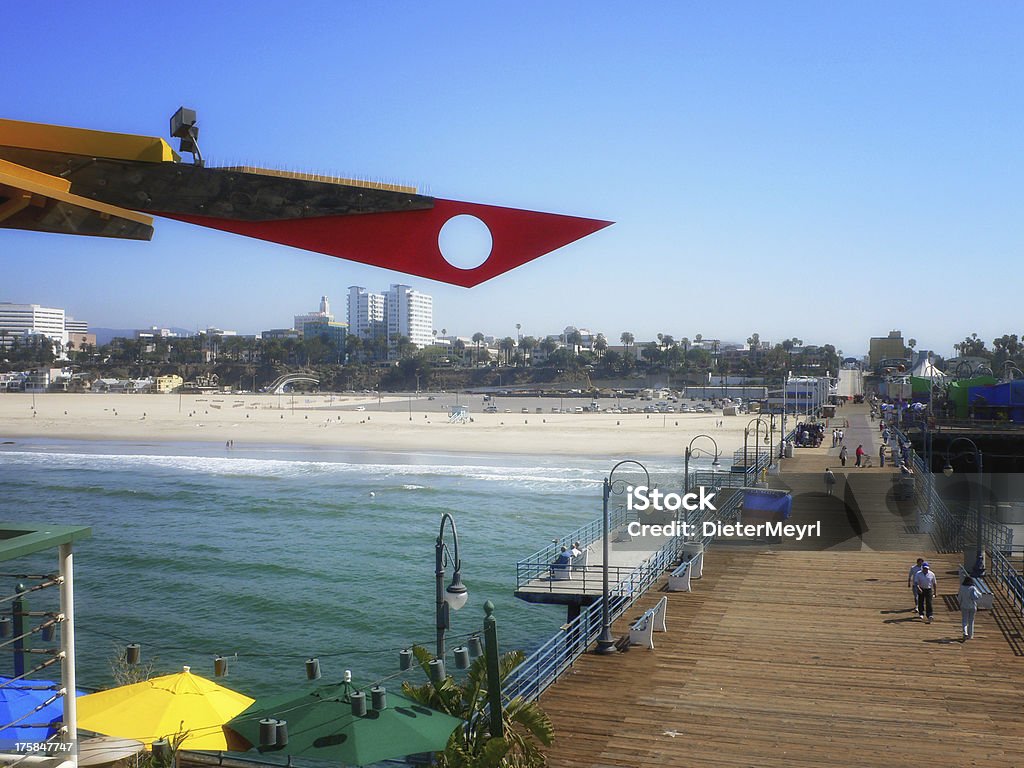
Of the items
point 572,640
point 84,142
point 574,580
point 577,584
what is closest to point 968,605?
point 572,640

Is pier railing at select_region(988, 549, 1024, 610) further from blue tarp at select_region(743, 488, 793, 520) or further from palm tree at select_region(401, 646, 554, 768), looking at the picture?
palm tree at select_region(401, 646, 554, 768)

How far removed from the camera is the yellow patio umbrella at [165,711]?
10031 millimetres

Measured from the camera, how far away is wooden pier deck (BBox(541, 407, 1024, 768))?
863 centimetres

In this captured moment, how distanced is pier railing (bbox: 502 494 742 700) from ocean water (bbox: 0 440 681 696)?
12.8 ft

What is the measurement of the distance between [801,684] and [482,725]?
4.51 meters

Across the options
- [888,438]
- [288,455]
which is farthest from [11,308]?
[888,438]

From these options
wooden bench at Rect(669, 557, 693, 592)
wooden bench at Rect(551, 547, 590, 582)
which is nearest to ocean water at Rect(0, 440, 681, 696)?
wooden bench at Rect(551, 547, 590, 582)

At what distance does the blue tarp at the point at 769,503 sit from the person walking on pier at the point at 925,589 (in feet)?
25.4

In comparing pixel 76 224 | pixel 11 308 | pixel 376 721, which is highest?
pixel 11 308

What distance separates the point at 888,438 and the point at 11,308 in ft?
646

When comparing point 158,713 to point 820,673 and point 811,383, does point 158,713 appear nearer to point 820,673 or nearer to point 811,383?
point 820,673

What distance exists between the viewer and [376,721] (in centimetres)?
812

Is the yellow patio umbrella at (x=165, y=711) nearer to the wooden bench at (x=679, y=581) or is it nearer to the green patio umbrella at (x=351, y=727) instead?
the green patio umbrella at (x=351, y=727)

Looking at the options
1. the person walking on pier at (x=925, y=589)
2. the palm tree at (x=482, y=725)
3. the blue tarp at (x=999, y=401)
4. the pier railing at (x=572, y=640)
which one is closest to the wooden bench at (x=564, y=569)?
the pier railing at (x=572, y=640)
